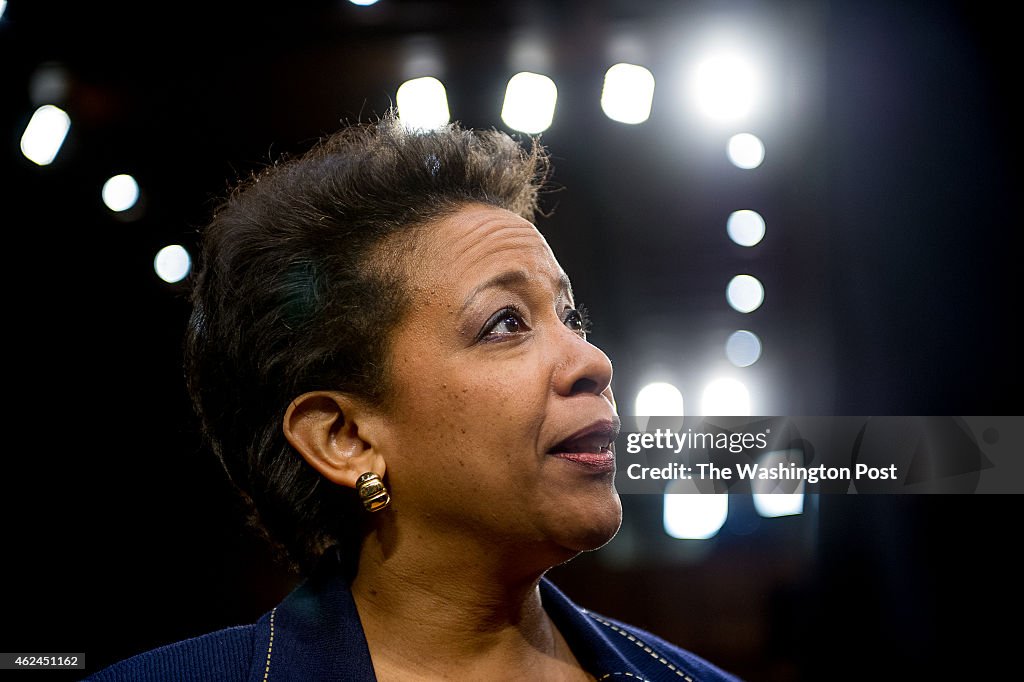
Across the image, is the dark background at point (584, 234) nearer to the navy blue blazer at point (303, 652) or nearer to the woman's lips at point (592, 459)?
the navy blue blazer at point (303, 652)

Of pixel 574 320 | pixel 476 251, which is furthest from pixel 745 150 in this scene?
pixel 476 251

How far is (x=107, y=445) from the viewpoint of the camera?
2.49 metres

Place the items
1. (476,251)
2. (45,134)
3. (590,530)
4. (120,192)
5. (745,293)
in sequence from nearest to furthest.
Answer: (590,530), (476,251), (45,134), (120,192), (745,293)

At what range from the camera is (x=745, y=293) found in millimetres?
2875

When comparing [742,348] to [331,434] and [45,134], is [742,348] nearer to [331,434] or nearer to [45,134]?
[331,434]

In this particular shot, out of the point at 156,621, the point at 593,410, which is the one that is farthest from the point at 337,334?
the point at 156,621

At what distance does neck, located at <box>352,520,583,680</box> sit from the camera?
1232 millimetres

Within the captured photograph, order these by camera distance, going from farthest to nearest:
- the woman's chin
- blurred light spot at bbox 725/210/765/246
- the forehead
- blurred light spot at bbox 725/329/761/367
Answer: blurred light spot at bbox 725/329/761/367 → blurred light spot at bbox 725/210/765/246 → the forehead → the woman's chin

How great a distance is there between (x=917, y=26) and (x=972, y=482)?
118cm

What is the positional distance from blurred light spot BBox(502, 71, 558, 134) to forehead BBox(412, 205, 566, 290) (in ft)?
3.99

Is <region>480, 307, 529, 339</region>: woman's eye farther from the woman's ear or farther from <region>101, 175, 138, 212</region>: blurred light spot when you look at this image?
<region>101, 175, 138, 212</region>: blurred light spot

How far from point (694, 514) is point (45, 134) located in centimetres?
226

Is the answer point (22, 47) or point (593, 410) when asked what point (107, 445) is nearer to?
point (22, 47)

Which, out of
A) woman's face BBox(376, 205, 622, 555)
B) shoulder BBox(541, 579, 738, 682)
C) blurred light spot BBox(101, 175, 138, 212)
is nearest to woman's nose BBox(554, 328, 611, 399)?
woman's face BBox(376, 205, 622, 555)
